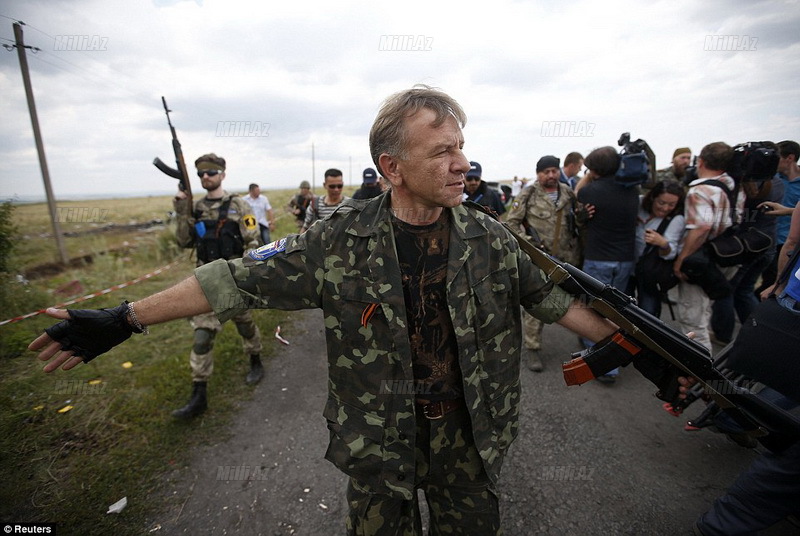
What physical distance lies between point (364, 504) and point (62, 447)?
3.17 m

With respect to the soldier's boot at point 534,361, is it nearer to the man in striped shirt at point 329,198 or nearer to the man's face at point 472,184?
the man's face at point 472,184

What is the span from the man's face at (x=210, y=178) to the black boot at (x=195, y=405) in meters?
2.19

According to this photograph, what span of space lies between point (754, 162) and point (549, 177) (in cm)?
182

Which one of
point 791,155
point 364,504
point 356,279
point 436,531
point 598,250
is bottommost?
point 436,531

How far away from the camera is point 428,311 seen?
1648 mm

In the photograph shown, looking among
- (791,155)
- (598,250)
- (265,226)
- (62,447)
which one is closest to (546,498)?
(598,250)

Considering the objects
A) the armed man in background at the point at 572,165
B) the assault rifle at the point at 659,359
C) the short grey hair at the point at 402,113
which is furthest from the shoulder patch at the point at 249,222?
the armed man in background at the point at 572,165

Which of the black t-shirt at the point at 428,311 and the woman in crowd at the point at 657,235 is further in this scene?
the woman in crowd at the point at 657,235

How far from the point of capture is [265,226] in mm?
8531

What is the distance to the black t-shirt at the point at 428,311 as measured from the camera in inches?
64.7

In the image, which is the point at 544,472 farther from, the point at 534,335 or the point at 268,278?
the point at 268,278

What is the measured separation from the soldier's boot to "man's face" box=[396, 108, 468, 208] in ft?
10.9

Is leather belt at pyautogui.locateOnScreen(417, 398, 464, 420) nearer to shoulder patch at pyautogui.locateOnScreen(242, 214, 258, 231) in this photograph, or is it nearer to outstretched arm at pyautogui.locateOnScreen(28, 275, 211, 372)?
outstretched arm at pyautogui.locateOnScreen(28, 275, 211, 372)

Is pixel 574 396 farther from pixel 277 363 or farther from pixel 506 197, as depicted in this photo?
pixel 506 197
